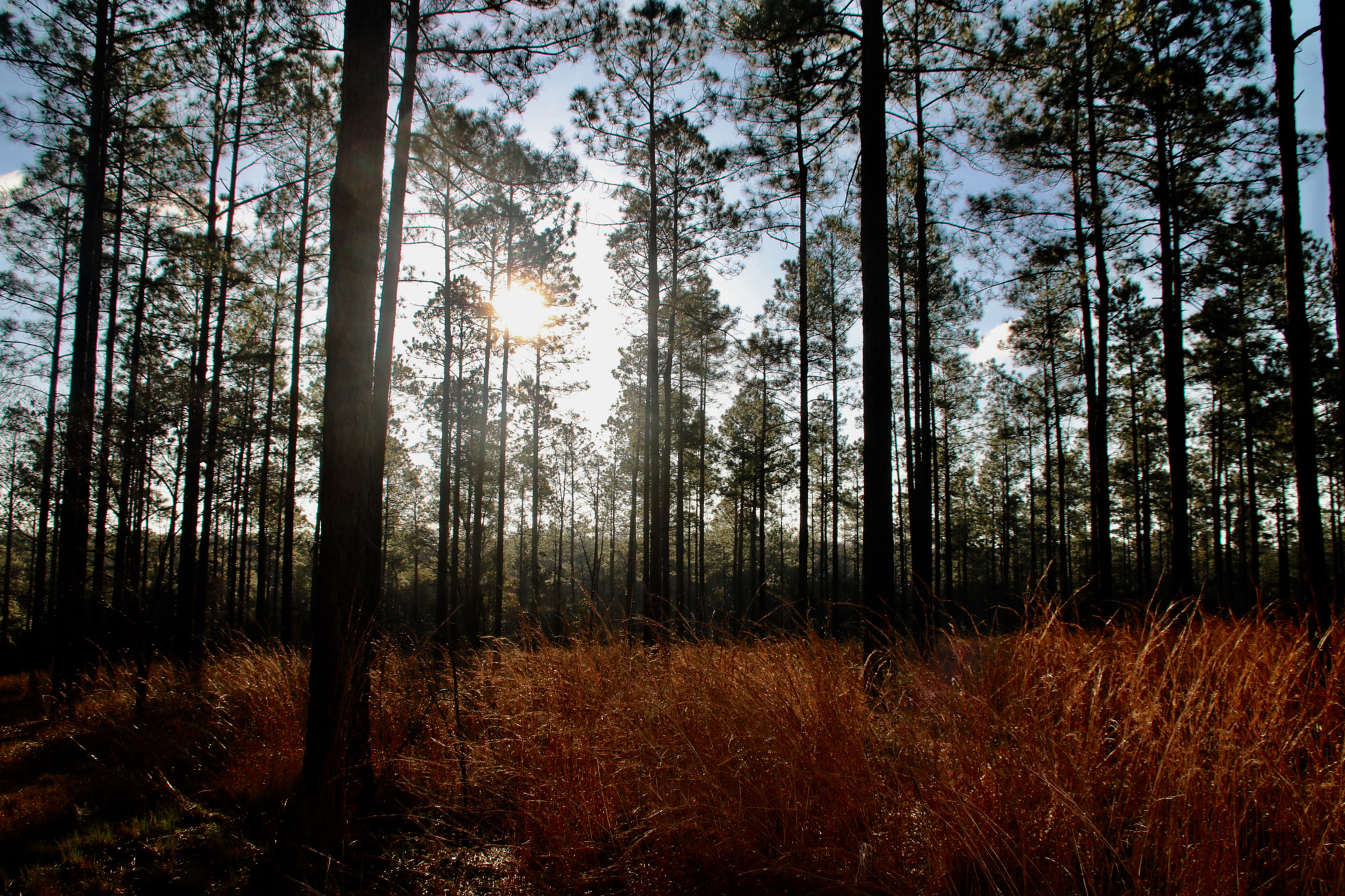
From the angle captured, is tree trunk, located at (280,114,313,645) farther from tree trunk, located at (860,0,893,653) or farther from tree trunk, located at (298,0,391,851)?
tree trunk, located at (860,0,893,653)

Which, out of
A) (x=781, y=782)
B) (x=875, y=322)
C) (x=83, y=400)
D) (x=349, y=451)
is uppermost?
(x=875, y=322)

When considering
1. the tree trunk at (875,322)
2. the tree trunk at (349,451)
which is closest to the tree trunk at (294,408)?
the tree trunk at (349,451)

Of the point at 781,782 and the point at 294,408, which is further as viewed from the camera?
the point at 294,408

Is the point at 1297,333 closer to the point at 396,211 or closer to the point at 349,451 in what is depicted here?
the point at 349,451

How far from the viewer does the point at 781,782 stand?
2.48 metres

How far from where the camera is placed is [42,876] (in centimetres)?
279

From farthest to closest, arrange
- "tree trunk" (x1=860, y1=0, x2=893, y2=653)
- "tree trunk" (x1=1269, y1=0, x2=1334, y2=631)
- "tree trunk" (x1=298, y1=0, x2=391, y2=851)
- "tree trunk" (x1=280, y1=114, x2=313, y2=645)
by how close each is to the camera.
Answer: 1. "tree trunk" (x1=280, y1=114, x2=313, y2=645)
2. "tree trunk" (x1=860, y1=0, x2=893, y2=653)
3. "tree trunk" (x1=1269, y1=0, x2=1334, y2=631)
4. "tree trunk" (x1=298, y1=0, x2=391, y2=851)

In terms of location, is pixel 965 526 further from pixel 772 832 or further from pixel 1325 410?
pixel 772 832

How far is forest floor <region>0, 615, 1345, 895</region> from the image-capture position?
1807 millimetres

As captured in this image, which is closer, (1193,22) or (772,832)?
(772,832)

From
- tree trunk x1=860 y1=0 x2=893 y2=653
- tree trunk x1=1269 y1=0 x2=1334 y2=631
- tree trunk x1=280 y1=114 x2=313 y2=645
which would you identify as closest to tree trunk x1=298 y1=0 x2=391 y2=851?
tree trunk x1=860 y1=0 x2=893 y2=653

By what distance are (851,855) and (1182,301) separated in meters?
12.2

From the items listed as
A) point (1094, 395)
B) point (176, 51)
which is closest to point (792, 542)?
point (1094, 395)

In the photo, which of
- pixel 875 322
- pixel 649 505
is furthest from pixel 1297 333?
pixel 649 505
